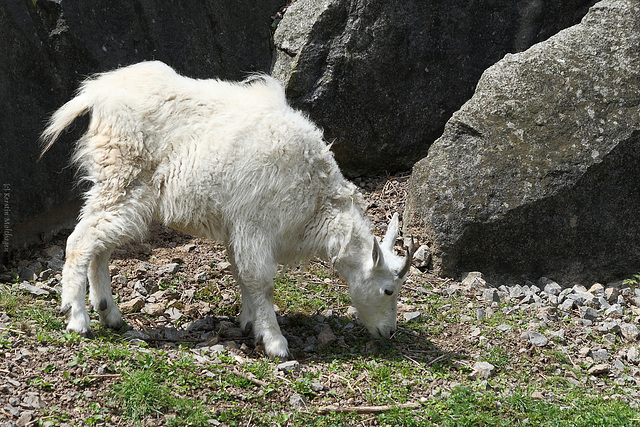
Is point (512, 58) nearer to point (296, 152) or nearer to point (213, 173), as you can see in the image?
point (296, 152)

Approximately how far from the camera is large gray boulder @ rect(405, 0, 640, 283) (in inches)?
321

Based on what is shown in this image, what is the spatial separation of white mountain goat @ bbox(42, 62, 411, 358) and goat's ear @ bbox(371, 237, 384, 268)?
0.04 ft

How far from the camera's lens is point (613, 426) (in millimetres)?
5289

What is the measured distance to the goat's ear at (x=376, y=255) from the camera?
642cm

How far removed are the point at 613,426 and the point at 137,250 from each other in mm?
5585

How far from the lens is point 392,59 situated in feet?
32.7

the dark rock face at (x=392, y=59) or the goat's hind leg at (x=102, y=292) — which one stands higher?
the dark rock face at (x=392, y=59)

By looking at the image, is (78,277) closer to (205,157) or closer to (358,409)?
(205,157)

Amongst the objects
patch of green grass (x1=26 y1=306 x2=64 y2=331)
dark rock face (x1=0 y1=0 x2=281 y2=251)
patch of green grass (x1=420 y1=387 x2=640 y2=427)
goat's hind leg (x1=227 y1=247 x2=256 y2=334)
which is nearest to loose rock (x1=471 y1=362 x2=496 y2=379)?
patch of green grass (x1=420 y1=387 x2=640 y2=427)

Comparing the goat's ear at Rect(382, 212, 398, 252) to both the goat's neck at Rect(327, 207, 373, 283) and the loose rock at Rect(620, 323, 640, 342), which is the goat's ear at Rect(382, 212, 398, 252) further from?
the loose rock at Rect(620, 323, 640, 342)

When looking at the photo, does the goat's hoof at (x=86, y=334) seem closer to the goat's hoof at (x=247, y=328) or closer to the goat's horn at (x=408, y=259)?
the goat's hoof at (x=247, y=328)

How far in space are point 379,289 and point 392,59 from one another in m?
4.40

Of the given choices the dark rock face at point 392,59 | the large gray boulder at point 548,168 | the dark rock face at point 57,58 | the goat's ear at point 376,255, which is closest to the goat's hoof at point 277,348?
the goat's ear at point 376,255

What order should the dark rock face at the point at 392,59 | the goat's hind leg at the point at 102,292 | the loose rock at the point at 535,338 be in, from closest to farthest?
the goat's hind leg at the point at 102,292 → the loose rock at the point at 535,338 → the dark rock face at the point at 392,59
